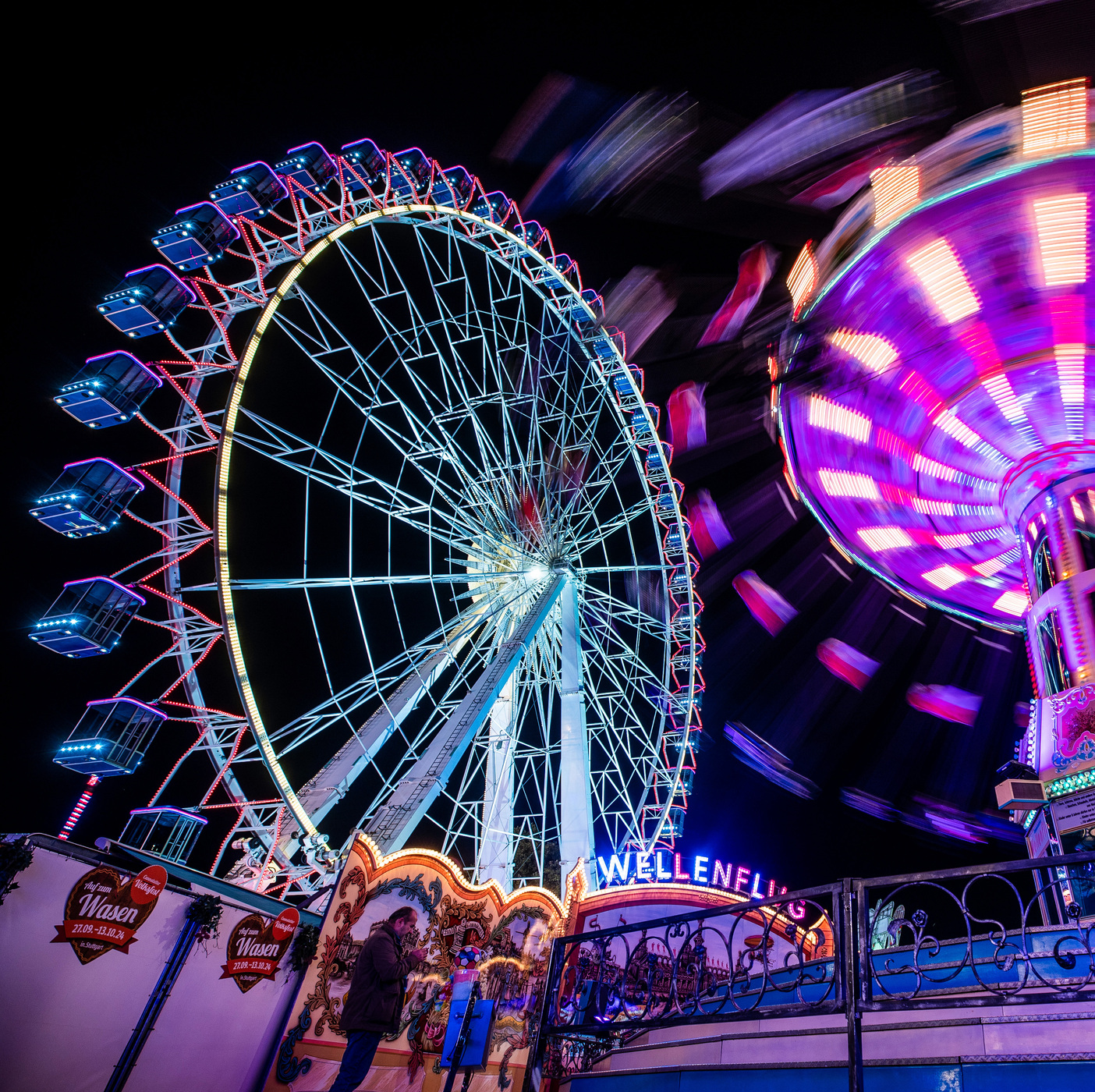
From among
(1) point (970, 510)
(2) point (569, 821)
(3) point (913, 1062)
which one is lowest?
(3) point (913, 1062)

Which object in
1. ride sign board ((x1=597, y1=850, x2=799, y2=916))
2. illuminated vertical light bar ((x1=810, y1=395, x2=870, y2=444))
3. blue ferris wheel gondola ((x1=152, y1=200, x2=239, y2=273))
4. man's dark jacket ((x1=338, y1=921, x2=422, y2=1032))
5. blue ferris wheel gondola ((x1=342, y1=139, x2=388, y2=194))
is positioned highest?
blue ferris wheel gondola ((x1=342, y1=139, x2=388, y2=194))

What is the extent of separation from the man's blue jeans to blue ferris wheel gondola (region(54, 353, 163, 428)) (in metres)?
10.6

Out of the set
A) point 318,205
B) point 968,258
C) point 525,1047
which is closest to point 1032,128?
point 968,258

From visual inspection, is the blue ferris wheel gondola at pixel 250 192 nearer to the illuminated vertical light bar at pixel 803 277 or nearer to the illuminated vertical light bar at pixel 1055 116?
the illuminated vertical light bar at pixel 803 277

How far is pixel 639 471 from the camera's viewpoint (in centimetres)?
1847

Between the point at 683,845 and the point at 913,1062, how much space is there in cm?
2968

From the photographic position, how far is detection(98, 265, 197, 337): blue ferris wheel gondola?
12844 millimetres

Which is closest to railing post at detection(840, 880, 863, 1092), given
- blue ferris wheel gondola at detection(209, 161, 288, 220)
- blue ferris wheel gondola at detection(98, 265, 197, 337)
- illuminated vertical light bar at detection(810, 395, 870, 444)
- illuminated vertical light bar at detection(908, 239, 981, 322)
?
illuminated vertical light bar at detection(908, 239, 981, 322)

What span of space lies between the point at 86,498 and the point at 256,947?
25.4 ft

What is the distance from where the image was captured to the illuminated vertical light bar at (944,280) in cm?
1057

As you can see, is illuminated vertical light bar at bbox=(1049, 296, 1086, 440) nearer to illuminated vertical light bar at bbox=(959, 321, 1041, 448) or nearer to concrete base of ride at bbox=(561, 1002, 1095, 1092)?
illuminated vertical light bar at bbox=(959, 321, 1041, 448)

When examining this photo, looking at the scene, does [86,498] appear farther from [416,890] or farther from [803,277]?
[803,277]

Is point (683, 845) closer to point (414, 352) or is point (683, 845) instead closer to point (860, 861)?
point (860, 861)

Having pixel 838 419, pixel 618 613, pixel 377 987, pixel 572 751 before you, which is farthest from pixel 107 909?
pixel 618 613
